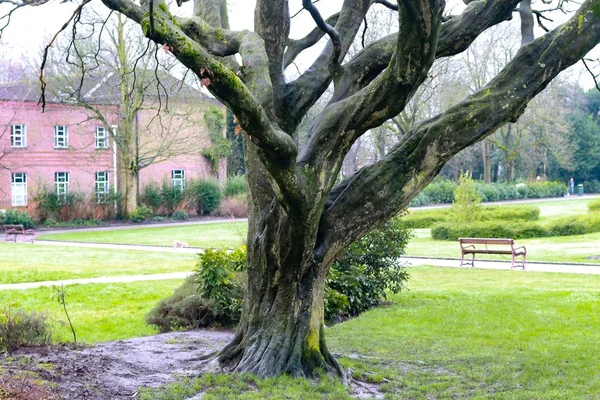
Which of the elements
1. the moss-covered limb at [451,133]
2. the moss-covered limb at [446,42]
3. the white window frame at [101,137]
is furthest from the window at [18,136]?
the moss-covered limb at [451,133]

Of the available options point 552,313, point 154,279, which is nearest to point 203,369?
point 552,313

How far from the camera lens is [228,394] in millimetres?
6695

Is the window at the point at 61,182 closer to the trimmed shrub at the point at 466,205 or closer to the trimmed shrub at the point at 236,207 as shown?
the trimmed shrub at the point at 236,207

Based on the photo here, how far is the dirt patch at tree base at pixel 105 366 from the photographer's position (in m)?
6.42

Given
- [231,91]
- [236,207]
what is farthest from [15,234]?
[231,91]

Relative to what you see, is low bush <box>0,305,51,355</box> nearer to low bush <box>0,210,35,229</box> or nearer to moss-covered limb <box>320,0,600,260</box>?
moss-covered limb <box>320,0,600,260</box>

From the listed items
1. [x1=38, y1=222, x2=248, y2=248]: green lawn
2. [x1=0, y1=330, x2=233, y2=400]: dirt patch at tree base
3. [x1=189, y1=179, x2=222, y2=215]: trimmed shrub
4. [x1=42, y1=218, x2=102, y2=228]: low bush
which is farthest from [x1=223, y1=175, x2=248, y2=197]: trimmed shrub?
[x1=0, y1=330, x2=233, y2=400]: dirt patch at tree base

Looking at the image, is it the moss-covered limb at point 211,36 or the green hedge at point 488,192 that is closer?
the moss-covered limb at point 211,36

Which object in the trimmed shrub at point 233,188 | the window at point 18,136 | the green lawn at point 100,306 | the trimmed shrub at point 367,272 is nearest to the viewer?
the green lawn at point 100,306

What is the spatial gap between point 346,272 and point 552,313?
3706 mm

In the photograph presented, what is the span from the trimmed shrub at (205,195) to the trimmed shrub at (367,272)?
3495cm

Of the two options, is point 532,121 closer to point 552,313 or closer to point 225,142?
point 225,142

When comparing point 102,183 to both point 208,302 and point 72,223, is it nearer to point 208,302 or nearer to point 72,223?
point 72,223

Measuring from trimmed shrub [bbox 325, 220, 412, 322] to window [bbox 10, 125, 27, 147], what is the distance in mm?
36211
